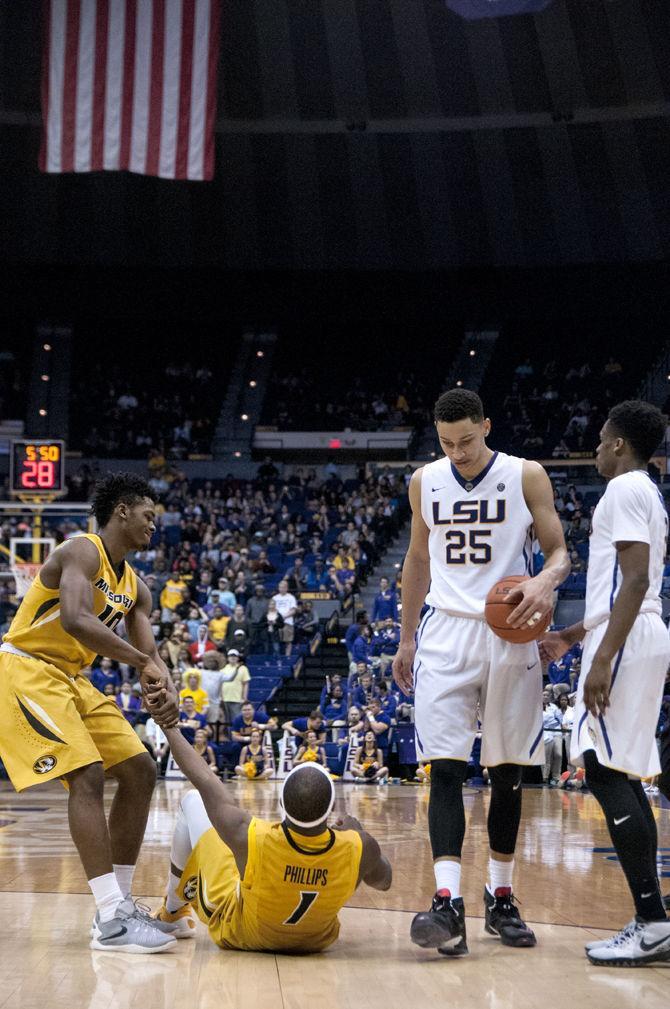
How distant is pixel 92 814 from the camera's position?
4234 mm

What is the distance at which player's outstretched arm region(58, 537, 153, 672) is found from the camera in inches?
168

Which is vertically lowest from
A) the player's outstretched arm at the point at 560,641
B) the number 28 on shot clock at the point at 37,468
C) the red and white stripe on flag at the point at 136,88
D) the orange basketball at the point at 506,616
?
the player's outstretched arm at the point at 560,641

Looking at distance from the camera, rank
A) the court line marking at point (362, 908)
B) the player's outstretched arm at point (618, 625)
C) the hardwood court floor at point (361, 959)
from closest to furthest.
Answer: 1. the hardwood court floor at point (361, 959)
2. the player's outstretched arm at point (618, 625)
3. the court line marking at point (362, 908)

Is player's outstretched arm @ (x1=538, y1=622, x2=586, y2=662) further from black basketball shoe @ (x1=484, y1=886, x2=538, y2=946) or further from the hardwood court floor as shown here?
the hardwood court floor

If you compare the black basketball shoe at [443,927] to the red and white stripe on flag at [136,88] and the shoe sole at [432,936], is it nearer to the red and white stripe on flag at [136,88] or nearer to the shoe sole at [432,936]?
the shoe sole at [432,936]

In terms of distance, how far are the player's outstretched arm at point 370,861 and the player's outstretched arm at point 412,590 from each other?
782mm

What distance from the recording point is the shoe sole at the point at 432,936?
398 centimetres

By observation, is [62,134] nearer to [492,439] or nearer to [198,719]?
[198,719]

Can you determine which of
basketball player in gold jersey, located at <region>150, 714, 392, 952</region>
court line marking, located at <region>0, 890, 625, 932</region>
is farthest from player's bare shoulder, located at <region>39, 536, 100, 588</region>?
court line marking, located at <region>0, 890, 625, 932</region>

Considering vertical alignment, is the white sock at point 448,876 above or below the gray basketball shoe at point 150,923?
above

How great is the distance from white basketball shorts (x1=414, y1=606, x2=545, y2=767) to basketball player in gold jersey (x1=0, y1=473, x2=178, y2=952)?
963 mm

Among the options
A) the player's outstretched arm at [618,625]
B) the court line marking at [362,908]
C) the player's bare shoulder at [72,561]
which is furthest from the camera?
the court line marking at [362,908]

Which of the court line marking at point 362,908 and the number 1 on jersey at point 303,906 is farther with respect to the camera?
the court line marking at point 362,908

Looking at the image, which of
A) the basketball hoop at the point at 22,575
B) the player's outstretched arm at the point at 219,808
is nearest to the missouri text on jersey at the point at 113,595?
the player's outstretched arm at the point at 219,808
